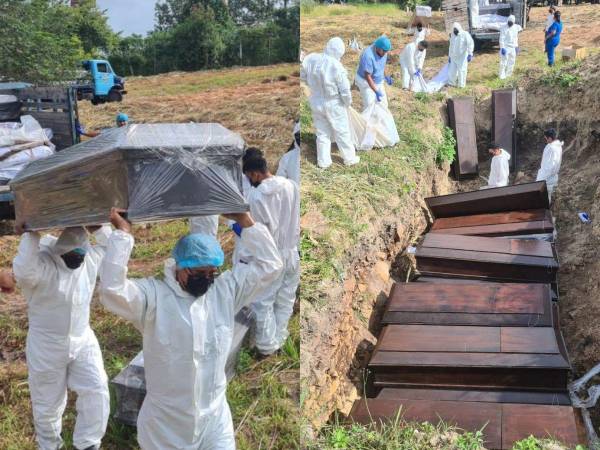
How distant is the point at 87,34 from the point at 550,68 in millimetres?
10162

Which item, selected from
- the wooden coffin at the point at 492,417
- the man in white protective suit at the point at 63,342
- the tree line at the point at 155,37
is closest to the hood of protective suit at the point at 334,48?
the tree line at the point at 155,37

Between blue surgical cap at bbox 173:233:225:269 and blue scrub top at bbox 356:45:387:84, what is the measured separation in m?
5.78

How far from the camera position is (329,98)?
6.50 meters

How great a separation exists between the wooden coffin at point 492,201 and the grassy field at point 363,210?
1.13 feet

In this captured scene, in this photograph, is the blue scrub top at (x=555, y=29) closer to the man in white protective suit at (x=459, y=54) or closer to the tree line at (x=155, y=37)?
the man in white protective suit at (x=459, y=54)

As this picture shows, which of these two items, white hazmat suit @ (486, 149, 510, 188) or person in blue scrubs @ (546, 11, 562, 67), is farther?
person in blue scrubs @ (546, 11, 562, 67)

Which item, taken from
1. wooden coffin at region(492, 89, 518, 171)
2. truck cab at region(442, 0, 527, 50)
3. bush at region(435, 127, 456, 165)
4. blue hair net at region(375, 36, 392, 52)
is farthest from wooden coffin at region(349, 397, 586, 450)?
truck cab at region(442, 0, 527, 50)

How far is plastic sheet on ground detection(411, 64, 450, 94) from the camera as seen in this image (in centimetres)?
1095

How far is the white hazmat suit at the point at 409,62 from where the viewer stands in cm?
1048

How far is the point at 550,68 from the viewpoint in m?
11.2

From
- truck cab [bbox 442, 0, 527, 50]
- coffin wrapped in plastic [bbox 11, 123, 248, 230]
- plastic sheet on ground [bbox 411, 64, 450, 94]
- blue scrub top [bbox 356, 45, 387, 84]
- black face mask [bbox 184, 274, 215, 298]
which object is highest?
truck cab [bbox 442, 0, 527, 50]

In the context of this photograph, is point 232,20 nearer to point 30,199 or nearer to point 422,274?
point 30,199

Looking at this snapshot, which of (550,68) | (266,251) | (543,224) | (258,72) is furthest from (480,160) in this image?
(266,251)

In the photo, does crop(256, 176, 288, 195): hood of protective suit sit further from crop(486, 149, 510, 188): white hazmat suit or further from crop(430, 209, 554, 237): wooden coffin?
crop(486, 149, 510, 188): white hazmat suit
